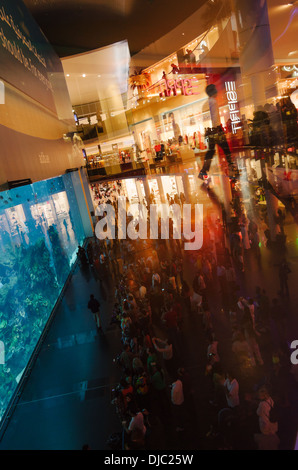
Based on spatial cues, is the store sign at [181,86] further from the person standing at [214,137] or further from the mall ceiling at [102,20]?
the mall ceiling at [102,20]

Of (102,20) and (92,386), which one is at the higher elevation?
(102,20)

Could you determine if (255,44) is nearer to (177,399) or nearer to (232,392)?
(232,392)

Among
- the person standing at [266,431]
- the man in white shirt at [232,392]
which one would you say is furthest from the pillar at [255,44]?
the person standing at [266,431]

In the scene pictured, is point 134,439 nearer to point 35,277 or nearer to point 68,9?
point 35,277

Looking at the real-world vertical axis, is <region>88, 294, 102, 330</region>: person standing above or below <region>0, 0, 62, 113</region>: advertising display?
below

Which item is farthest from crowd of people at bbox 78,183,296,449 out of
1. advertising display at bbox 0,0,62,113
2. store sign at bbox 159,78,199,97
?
store sign at bbox 159,78,199,97

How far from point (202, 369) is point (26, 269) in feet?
17.2

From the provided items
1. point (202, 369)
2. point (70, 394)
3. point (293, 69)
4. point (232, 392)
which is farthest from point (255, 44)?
point (70, 394)

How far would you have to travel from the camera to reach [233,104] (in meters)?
17.0

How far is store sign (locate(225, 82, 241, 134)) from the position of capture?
50.7 feet

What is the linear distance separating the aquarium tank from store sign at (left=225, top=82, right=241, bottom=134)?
26.2ft

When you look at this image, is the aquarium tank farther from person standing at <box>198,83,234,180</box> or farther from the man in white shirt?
person standing at <box>198,83,234,180</box>

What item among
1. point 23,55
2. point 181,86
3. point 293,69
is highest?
point 181,86

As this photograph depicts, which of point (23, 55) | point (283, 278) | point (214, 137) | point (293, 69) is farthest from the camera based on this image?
point (293, 69)
